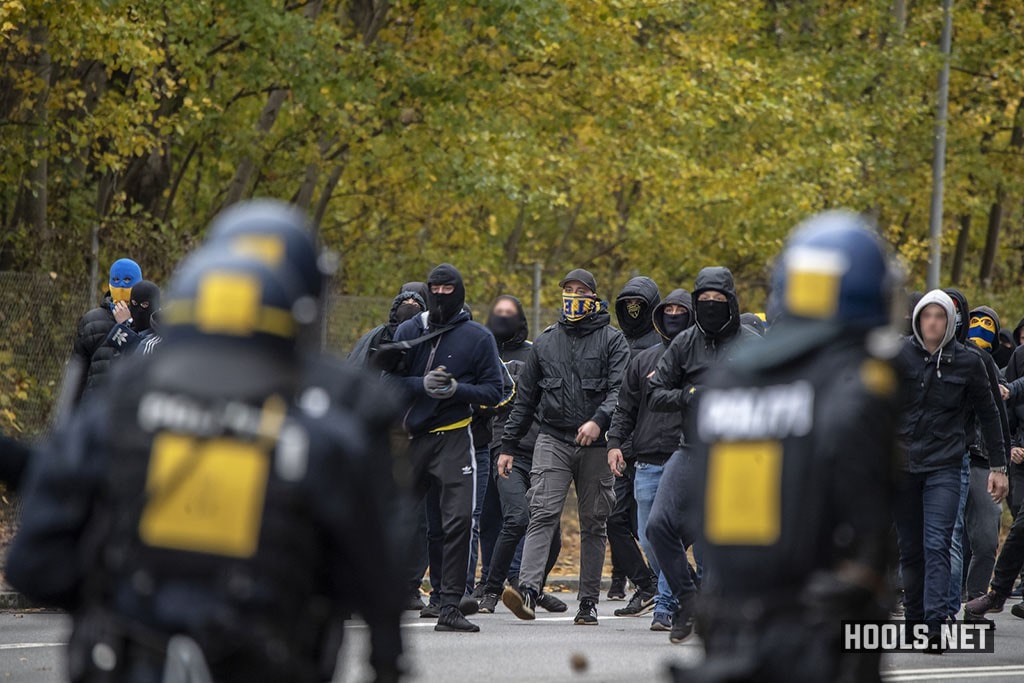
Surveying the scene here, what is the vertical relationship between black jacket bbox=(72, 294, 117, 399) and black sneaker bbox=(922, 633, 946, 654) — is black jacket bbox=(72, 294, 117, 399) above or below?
above

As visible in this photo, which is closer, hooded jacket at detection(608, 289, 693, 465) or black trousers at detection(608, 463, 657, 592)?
hooded jacket at detection(608, 289, 693, 465)

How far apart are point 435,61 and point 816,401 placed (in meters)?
17.7

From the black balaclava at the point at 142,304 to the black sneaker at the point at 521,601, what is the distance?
289cm

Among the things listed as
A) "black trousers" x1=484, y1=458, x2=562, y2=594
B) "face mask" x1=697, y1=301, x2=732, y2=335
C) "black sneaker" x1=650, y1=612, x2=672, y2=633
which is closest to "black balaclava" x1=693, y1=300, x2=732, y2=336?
"face mask" x1=697, y1=301, x2=732, y2=335

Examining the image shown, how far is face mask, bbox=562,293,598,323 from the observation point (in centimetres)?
1212

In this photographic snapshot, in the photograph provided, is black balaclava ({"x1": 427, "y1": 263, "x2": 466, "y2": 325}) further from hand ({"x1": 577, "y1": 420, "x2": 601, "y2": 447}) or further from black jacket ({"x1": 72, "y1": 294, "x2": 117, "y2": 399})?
black jacket ({"x1": 72, "y1": 294, "x2": 117, "y2": 399})

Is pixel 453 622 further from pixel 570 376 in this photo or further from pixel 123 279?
pixel 123 279

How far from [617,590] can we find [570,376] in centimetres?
272

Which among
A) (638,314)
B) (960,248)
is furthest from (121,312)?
(960,248)

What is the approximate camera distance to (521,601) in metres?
11.6

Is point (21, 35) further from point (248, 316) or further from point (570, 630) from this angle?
point (248, 316)

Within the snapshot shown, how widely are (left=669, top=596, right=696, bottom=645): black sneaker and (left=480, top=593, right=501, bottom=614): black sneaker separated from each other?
213 centimetres

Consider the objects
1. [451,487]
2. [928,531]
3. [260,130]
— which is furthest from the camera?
[260,130]

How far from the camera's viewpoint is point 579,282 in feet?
40.0
